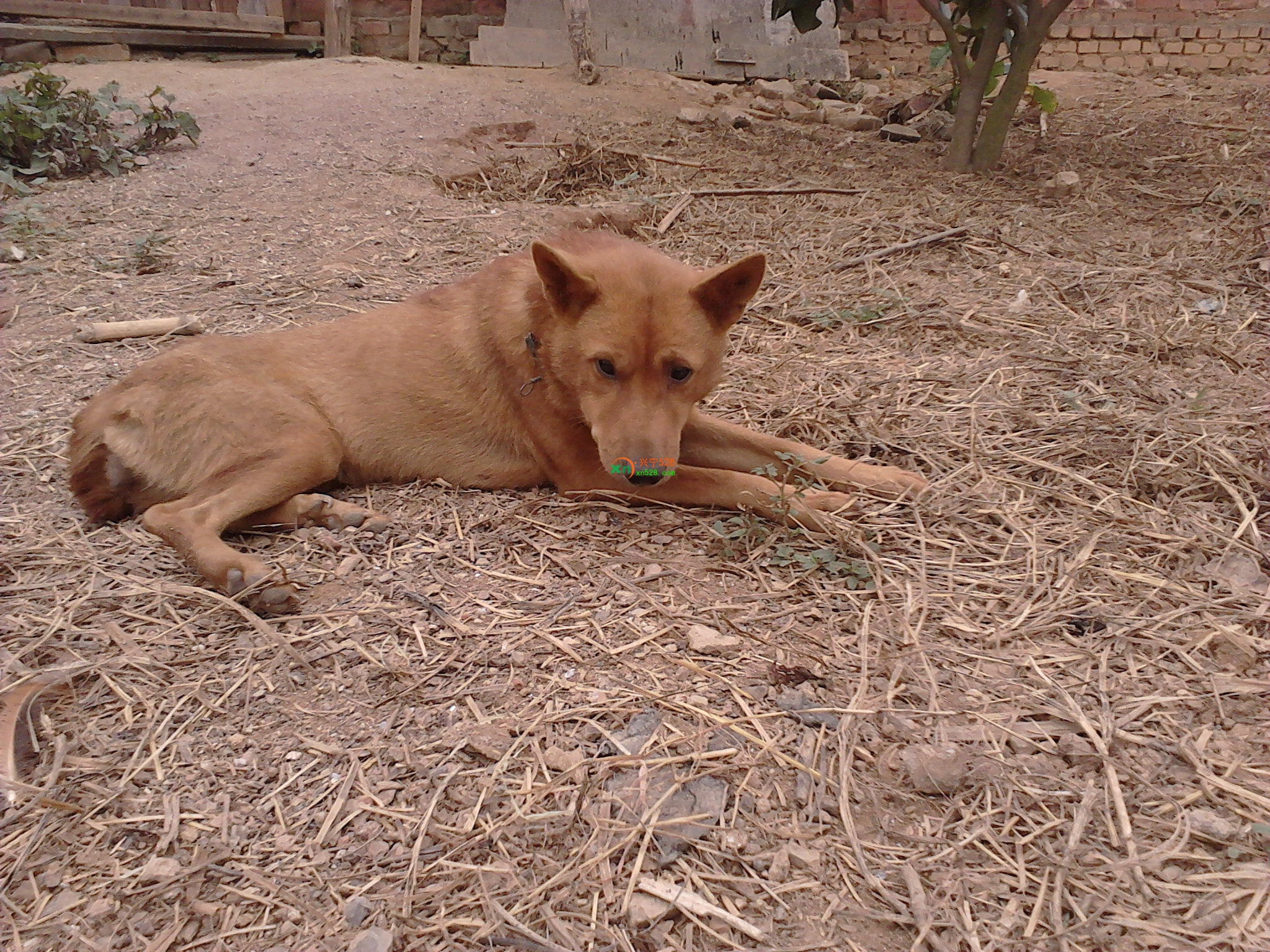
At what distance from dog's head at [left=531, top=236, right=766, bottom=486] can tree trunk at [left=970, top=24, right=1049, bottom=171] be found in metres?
5.49

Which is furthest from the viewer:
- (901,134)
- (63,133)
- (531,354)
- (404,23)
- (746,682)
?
(404,23)

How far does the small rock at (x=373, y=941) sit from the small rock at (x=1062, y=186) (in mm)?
7383

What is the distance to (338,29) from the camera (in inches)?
501

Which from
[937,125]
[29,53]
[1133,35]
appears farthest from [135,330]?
[1133,35]

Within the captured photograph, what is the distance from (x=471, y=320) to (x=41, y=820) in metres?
2.48

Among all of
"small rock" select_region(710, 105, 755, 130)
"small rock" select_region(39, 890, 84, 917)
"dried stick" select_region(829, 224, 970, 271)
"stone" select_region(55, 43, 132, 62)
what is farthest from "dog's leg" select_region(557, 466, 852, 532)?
"stone" select_region(55, 43, 132, 62)

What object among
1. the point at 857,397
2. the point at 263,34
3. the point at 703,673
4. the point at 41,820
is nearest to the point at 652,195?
the point at 857,397

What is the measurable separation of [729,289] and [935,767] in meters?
1.82

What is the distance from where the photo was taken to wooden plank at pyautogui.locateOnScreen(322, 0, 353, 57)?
12.6 metres

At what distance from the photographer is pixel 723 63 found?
12.8 metres

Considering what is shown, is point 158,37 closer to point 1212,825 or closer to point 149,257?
point 149,257

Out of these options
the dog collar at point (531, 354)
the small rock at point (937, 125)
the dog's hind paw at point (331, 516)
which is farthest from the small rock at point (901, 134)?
the dog's hind paw at point (331, 516)

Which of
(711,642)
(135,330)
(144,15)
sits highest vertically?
(144,15)

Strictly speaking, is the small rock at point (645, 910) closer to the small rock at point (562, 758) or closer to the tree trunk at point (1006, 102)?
the small rock at point (562, 758)
